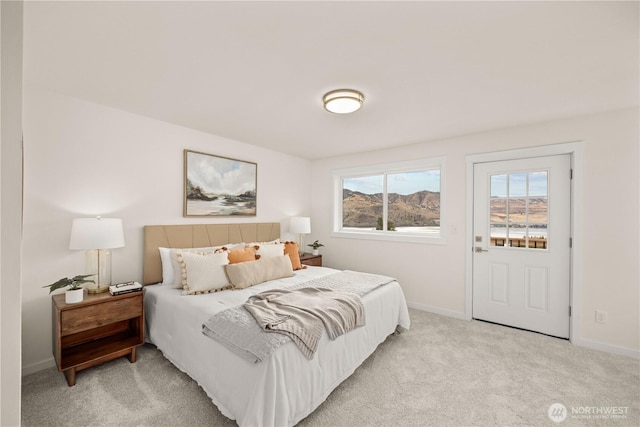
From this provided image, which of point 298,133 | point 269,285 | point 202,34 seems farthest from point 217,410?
point 298,133

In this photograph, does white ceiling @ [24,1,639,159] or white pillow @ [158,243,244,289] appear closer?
white ceiling @ [24,1,639,159]

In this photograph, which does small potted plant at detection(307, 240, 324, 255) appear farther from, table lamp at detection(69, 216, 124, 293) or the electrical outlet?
the electrical outlet

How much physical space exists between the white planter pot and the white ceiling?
1.65 m

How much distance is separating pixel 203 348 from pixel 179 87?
2.03 metres

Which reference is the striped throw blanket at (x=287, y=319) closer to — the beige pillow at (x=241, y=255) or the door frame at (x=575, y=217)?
the beige pillow at (x=241, y=255)

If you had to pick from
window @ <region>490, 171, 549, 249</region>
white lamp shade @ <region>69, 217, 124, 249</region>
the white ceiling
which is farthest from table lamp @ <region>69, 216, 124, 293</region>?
window @ <region>490, 171, 549, 249</region>

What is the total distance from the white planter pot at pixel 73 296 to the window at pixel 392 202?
3.34 meters

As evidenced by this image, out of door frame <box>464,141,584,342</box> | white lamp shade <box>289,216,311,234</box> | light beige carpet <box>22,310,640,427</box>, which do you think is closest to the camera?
light beige carpet <box>22,310,640,427</box>

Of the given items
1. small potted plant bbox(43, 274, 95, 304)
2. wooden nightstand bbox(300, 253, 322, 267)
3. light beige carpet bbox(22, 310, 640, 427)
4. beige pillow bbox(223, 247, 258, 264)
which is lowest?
light beige carpet bbox(22, 310, 640, 427)

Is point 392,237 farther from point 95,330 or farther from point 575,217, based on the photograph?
point 95,330

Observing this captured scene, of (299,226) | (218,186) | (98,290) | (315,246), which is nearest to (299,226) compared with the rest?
(299,226)

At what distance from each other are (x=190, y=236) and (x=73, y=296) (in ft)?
3.96

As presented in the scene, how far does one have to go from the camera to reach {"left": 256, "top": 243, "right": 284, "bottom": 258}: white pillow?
323cm

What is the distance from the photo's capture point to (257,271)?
9.21 feet
